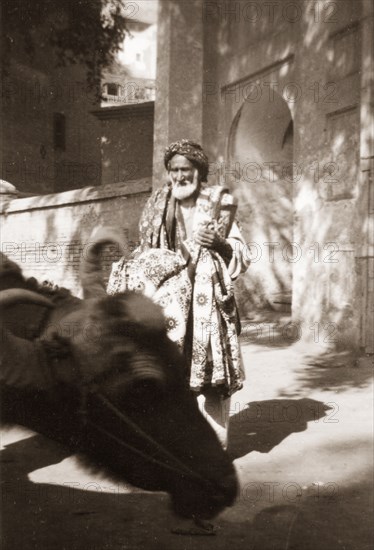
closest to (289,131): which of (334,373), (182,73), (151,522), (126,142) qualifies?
(182,73)

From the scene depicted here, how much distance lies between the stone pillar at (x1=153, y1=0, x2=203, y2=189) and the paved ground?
640 cm

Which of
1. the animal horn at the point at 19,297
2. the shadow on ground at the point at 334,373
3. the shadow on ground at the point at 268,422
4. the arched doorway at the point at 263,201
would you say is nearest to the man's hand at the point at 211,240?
the shadow on ground at the point at 268,422

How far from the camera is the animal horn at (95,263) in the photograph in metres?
0.98

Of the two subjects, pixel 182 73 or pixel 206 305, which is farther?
pixel 182 73

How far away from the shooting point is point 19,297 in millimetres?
875

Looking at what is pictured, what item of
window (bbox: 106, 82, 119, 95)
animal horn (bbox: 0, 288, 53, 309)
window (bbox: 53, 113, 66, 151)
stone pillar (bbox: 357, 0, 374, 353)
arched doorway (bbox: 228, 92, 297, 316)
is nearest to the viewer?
animal horn (bbox: 0, 288, 53, 309)

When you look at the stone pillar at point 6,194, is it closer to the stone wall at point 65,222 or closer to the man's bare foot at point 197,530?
the stone wall at point 65,222

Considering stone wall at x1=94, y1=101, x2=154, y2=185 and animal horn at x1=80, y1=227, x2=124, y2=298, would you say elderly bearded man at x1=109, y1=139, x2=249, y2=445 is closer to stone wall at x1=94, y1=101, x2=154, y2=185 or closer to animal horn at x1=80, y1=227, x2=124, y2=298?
animal horn at x1=80, y1=227, x2=124, y2=298

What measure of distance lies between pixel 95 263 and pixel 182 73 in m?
10.4

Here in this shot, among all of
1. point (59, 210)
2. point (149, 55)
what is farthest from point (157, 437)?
point (149, 55)

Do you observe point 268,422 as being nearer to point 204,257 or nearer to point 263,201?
point 204,257

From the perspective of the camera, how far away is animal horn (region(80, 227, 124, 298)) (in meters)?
0.98

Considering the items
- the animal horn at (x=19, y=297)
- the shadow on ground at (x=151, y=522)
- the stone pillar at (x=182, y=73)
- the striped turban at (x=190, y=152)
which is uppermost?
the stone pillar at (x=182, y=73)

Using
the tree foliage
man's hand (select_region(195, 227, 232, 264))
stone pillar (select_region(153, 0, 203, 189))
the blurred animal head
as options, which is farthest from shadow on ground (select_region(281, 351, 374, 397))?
the tree foliage
